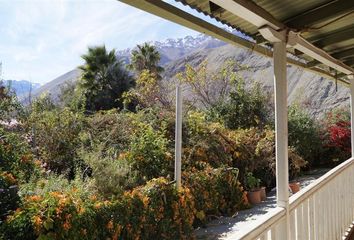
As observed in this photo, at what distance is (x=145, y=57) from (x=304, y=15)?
19142 mm

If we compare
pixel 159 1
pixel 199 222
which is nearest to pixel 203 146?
pixel 199 222

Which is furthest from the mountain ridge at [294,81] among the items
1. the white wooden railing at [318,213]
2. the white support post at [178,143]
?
the white wooden railing at [318,213]

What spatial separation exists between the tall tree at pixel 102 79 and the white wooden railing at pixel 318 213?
39.8 feet

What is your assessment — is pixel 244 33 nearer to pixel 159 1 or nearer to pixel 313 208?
pixel 159 1

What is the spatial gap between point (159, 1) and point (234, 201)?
5.30 metres

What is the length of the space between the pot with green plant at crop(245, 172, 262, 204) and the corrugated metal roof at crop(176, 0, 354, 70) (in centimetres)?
455

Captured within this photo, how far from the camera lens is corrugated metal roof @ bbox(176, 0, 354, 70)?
2.11 metres

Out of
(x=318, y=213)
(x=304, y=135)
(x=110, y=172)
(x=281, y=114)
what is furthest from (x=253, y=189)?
(x=281, y=114)

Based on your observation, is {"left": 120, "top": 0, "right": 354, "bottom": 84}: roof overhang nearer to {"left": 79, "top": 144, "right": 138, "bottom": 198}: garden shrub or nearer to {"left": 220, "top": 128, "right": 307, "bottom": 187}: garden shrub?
{"left": 79, "top": 144, "right": 138, "bottom": 198}: garden shrub

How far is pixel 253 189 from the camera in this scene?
23.4 feet

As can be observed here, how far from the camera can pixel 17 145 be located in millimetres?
5246

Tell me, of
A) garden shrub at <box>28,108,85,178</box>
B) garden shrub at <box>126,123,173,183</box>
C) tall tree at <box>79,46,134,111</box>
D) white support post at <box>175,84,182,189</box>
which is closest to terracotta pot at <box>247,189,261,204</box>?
garden shrub at <box>126,123,173,183</box>

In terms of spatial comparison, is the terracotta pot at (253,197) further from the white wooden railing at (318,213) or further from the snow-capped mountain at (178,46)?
the snow-capped mountain at (178,46)

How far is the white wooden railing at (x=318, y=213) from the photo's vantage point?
2027mm
